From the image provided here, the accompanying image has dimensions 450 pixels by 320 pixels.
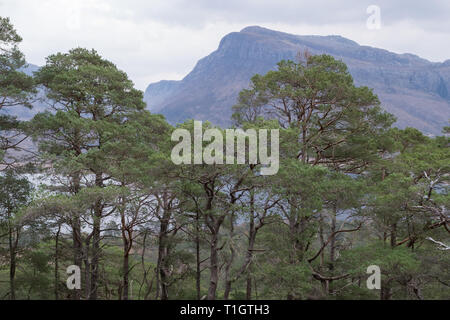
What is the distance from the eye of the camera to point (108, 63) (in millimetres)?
15008

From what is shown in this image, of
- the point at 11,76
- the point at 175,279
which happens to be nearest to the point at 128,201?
the point at 175,279

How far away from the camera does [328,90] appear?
511 inches

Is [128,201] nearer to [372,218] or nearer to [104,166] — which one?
[104,166]

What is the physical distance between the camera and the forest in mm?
10727

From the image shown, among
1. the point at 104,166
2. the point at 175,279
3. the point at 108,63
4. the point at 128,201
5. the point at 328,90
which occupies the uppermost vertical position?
the point at 108,63

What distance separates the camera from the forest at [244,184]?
10727mm

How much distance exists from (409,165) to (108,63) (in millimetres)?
13036

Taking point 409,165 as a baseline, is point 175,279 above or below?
below

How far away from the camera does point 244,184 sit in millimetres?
11062

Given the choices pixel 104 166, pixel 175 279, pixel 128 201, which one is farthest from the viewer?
pixel 175 279

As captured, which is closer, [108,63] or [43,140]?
[43,140]
